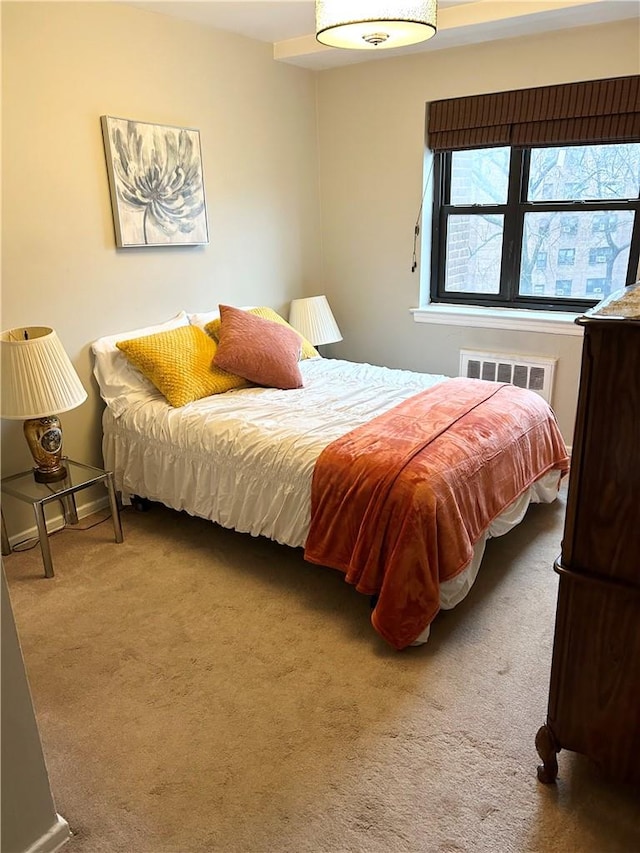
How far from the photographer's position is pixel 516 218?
12.6 ft

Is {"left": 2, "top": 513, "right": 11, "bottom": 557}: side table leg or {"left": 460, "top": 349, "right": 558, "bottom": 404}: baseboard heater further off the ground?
{"left": 460, "top": 349, "right": 558, "bottom": 404}: baseboard heater

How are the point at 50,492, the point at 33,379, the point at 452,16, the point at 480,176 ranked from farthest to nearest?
the point at 480,176 < the point at 452,16 < the point at 50,492 < the point at 33,379

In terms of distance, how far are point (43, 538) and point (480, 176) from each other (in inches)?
128

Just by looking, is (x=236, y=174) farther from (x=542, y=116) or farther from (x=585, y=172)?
(x=585, y=172)

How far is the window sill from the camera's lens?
368cm

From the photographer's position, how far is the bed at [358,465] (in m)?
2.21

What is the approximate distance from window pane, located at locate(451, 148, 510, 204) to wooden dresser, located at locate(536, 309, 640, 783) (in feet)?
9.04

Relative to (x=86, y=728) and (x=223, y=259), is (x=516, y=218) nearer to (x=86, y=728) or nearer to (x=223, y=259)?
(x=223, y=259)

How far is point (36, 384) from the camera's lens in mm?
2625

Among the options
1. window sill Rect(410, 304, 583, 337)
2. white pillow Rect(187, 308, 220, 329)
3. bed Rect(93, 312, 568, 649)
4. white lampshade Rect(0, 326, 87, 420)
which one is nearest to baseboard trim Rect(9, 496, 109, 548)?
bed Rect(93, 312, 568, 649)

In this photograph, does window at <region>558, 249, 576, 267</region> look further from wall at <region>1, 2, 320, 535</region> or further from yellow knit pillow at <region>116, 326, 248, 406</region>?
yellow knit pillow at <region>116, 326, 248, 406</region>

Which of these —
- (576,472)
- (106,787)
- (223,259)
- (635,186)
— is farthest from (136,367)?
(635,186)

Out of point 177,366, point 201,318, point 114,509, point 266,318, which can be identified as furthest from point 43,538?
point 266,318

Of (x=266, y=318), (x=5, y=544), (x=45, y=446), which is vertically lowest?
(x=5, y=544)
